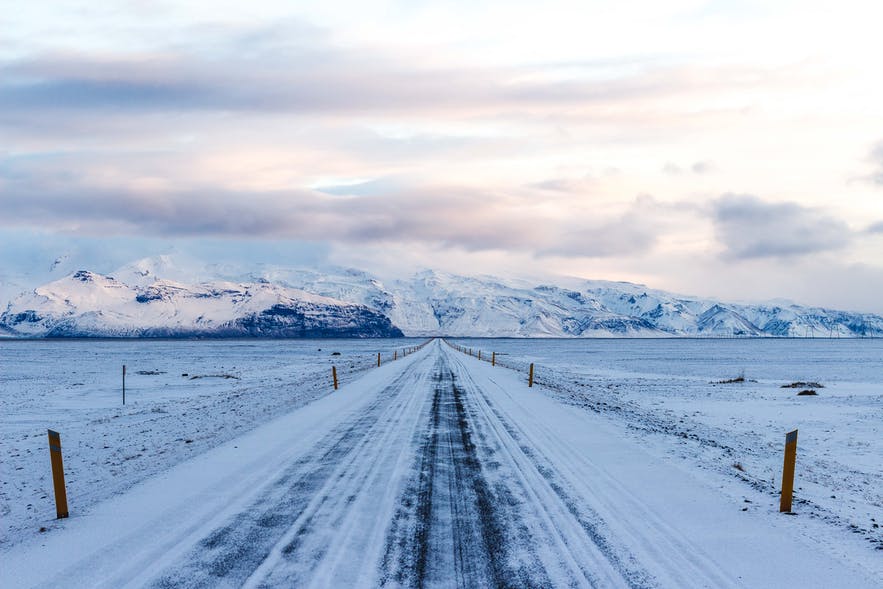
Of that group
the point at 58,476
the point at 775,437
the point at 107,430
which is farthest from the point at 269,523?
the point at 775,437

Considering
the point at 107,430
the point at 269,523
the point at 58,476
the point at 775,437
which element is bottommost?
the point at 107,430

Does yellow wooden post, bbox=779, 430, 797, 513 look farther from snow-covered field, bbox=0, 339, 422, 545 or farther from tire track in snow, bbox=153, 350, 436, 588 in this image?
snow-covered field, bbox=0, 339, 422, 545

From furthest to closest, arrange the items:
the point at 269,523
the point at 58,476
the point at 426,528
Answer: the point at 58,476, the point at 269,523, the point at 426,528

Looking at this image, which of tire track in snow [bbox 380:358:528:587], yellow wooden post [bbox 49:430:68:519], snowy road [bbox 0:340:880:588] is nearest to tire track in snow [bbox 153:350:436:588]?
snowy road [bbox 0:340:880:588]

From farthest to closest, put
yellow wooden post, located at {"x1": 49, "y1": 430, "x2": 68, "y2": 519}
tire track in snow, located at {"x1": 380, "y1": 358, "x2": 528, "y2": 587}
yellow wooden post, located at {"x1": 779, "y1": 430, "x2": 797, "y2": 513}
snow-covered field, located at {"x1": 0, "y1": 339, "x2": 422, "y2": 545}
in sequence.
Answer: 1. snow-covered field, located at {"x1": 0, "y1": 339, "x2": 422, "y2": 545}
2. yellow wooden post, located at {"x1": 779, "y1": 430, "x2": 797, "y2": 513}
3. yellow wooden post, located at {"x1": 49, "y1": 430, "x2": 68, "y2": 519}
4. tire track in snow, located at {"x1": 380, "y1": 358, "x2": 528, "y2": 587}

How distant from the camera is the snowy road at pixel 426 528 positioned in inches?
265

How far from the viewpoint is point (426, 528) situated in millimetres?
8203

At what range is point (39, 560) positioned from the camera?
7.33m

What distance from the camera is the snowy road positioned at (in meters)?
6.72

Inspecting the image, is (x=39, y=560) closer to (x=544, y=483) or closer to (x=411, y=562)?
(x=411, y=562)

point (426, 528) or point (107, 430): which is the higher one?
point (426, 528)

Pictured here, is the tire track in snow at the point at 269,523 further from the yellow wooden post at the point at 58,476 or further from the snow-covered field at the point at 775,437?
the snow-covered field at the point at 775,437

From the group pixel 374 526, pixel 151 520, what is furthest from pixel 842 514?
pixel 151 520

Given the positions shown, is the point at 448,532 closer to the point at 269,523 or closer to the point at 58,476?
the point at 269,523
